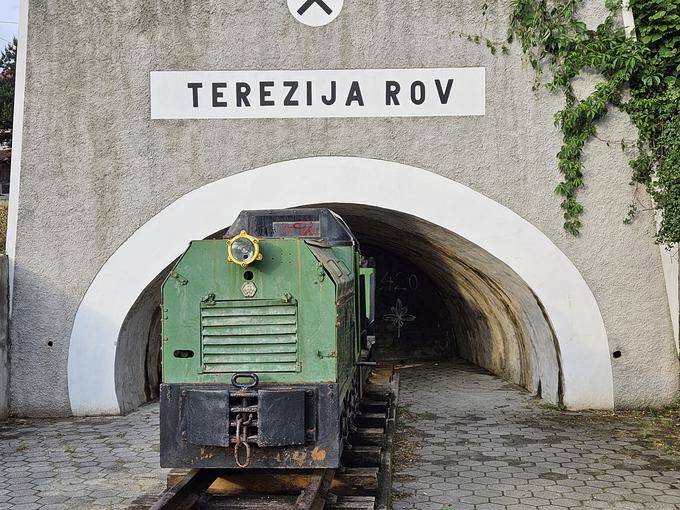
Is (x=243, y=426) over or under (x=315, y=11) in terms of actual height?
under

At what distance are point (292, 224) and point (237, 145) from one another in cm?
207

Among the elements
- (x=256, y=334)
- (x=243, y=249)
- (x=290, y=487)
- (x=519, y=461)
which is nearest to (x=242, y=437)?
(x=256, y=334)

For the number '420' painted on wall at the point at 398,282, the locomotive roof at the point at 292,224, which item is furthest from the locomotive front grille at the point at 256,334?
the number '420' painted on wall at the point at 398,282

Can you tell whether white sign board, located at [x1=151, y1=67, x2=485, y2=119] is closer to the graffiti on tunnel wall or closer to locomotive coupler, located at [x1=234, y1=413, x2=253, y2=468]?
locomotive coupler, located at [x1=234, y1=413, x2=253, y2=468]

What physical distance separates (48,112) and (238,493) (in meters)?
5.50

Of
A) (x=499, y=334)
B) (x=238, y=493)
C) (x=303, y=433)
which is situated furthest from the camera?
(x=499, y=334)

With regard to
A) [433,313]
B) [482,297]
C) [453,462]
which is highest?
[482,297]

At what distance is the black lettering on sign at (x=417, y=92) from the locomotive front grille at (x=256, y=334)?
4441 mm

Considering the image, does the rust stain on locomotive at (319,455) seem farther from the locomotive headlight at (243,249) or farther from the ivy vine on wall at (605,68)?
the ivy vine on wall at (605,68)

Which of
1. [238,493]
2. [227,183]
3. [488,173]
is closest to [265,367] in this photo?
[238,493]

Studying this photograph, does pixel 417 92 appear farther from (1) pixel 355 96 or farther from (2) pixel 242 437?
(2) pixel 242 437

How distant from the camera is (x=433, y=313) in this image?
49.1ft

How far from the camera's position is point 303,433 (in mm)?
4996

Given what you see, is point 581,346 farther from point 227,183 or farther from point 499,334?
point 227,183
